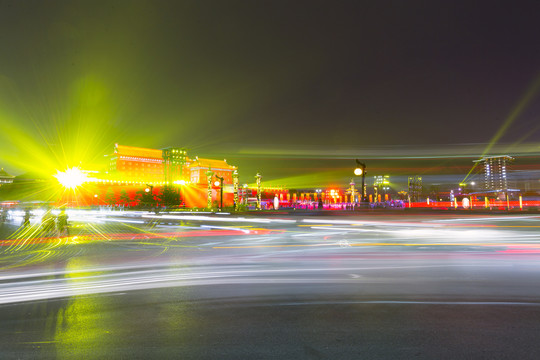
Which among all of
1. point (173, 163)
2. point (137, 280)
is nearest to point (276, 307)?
point (137, 280)

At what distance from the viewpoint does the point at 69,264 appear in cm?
938

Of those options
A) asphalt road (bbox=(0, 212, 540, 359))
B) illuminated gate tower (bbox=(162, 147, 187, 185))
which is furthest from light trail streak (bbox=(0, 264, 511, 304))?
illuminated gate tower (bbox=(162, 147, 187, 185))

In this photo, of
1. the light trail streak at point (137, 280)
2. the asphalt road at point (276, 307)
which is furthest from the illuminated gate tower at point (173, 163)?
the light trail streak at point (137, 280)

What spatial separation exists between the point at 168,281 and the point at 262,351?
398 cm

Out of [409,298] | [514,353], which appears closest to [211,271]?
[409,298]

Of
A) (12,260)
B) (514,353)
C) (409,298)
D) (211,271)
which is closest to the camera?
(514,353)

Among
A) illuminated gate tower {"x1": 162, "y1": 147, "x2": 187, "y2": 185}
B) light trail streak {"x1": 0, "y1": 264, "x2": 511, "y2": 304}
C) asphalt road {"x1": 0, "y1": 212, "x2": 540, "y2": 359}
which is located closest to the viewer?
asphalt road {"x1": 0, "y1": 212, "x2": 540, "y2": 359}

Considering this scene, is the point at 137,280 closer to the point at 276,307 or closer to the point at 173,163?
the point at 276,307

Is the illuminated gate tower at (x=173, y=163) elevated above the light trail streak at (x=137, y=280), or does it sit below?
above

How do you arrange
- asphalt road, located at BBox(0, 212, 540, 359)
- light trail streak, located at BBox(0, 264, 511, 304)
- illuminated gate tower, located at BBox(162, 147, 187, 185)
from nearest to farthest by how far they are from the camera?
asphalt road, located at BBox(0, 212, 540, 359), light trail streak, located at BBox(0, 264, 511, 304), illuminated gate tower, located at BBox(162, 147, 187, 185)

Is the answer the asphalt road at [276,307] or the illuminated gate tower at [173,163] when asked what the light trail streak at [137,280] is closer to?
the asphalt road at [276,307]

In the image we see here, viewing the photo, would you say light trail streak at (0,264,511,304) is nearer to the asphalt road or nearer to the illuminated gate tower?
the asphalt road

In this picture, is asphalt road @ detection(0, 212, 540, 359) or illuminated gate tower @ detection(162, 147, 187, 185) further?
illuminated gate tower @ detection(162, 147, 187, 185)

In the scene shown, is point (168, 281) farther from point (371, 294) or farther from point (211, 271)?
point (371, 294)
